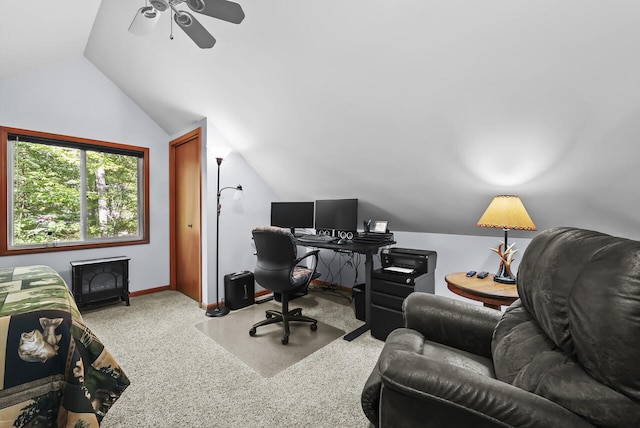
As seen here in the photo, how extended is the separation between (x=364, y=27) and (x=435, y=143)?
3.21ft

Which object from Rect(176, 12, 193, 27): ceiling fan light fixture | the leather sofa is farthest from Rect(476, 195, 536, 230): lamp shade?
Rect(176, 12, 193, 27): ceiling fan light fixture

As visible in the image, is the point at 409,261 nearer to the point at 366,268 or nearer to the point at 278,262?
the point at 366,268

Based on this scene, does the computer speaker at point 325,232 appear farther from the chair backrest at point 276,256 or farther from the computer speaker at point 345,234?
the chair backrest at point 276,256

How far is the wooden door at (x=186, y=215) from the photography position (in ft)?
11.9

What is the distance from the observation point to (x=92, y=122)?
353 centimetres

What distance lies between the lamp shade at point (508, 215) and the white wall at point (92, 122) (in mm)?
4035

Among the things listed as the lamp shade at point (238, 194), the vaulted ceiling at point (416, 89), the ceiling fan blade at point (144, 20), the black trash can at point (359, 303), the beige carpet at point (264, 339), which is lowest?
the beige carpet at point (264, 339)

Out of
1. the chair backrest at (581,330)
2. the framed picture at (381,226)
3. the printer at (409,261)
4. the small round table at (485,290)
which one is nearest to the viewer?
the chair backrest at (581,330)

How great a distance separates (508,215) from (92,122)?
4554mm

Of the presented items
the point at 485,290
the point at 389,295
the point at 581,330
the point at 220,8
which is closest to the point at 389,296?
the point at 389,295

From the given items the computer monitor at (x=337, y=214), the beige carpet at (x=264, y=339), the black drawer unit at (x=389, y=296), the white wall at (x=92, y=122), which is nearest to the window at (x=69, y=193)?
the white wall at (x=92, y=122)

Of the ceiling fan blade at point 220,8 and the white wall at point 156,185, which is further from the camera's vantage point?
the white wall at point 156,185

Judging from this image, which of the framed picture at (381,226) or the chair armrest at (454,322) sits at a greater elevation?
the framed picture at (381,226)

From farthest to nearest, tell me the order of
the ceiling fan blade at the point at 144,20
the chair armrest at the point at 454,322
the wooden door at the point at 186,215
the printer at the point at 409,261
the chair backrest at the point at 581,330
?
the wooden door at the point at 186,215 → the printer at the point at 409,261 → the ceiling fan blade at the point at 144,20 → the chair armrest at the point at 454,322 → the chair backrest at the point at 581,330
